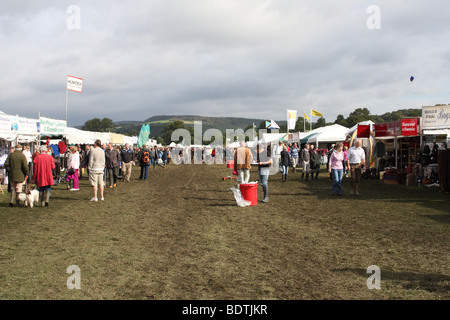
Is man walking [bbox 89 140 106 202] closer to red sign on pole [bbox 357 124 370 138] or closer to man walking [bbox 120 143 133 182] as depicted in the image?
man walking [bbox 120 143 133 182]

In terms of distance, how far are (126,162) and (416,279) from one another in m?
18.0

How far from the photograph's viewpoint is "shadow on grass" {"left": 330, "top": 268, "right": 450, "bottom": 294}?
15.1ft

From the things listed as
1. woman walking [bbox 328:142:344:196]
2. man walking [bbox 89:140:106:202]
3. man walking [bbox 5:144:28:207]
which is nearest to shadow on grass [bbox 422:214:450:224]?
woman walking [bbox 328:142:344:196]

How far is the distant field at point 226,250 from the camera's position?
4590 mm

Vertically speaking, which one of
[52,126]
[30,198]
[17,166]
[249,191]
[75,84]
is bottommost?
[30,198]

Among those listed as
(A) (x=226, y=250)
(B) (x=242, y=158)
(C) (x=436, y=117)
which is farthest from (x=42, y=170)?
(C) (x=436, y=117)

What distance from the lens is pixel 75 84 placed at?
23.4 m

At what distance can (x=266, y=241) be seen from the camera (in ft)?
23.2

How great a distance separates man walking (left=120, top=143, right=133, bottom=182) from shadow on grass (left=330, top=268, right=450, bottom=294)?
55.5 feet

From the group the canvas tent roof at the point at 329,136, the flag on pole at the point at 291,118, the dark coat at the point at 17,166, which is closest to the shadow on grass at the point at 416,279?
the dark coat at the point at 17,166

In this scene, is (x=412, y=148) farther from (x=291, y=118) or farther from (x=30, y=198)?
(x=291, y=118)

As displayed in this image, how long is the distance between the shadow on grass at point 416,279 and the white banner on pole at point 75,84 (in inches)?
866
